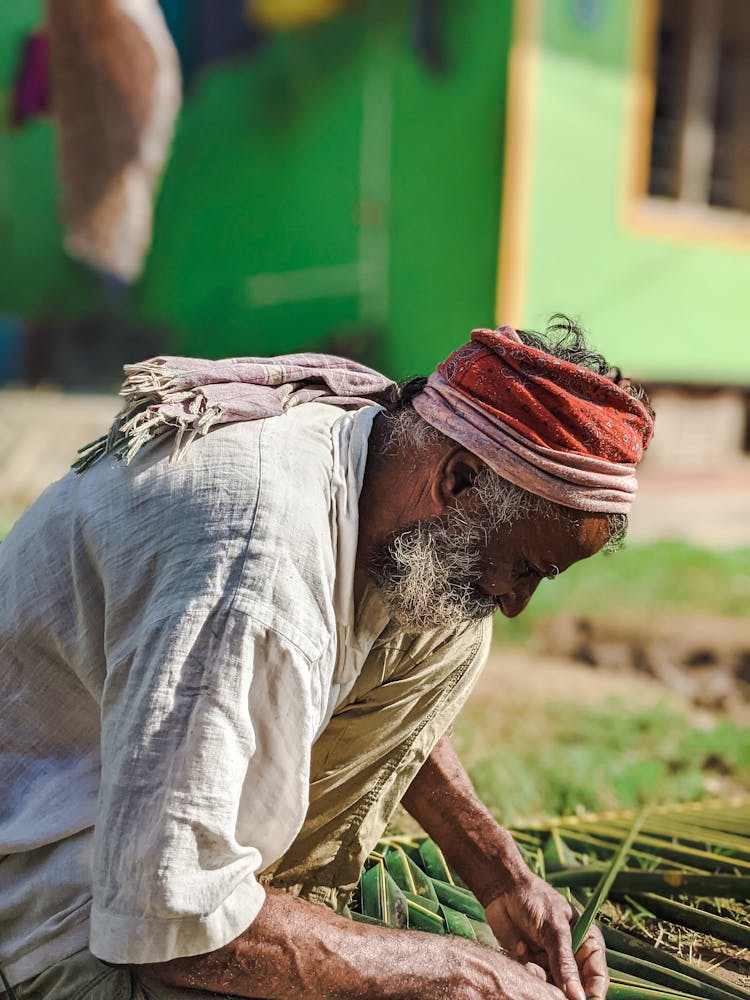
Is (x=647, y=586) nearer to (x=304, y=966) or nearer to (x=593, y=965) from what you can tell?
(x=593, y=965)

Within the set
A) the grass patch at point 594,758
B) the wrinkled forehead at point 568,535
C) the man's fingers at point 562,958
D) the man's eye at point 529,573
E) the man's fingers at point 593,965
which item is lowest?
the grass patch at point 594,758

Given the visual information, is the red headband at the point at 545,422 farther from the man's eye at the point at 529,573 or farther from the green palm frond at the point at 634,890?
the green palm frond at the point at 634,890

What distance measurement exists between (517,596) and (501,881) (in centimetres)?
62

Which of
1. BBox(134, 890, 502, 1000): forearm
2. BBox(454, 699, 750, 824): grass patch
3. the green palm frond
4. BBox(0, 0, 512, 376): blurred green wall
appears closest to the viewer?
BBox(134, 890, 502, 1000): forearm

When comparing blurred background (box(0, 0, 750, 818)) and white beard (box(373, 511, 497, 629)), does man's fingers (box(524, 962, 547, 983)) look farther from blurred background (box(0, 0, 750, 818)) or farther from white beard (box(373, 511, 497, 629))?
blurred background (box(0, 0, 750, 818))

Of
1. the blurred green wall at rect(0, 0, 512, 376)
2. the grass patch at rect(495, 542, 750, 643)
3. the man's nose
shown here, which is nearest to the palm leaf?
the man's nose

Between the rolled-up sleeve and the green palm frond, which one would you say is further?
the green palm frond

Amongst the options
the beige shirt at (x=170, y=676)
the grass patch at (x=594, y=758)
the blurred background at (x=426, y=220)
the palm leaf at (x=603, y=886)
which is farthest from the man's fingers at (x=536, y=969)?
the blurred background at (x=426, y=220)

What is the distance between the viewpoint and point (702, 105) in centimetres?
775

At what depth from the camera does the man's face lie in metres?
1.71

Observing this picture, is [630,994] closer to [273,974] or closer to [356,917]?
[356,917]

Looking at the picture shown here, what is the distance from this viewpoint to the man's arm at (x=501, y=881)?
6.43 feet

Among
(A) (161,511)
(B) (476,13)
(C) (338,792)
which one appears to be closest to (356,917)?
(C) (338,792)

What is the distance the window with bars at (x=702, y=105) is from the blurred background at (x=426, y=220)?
Result: 0.07 feet
